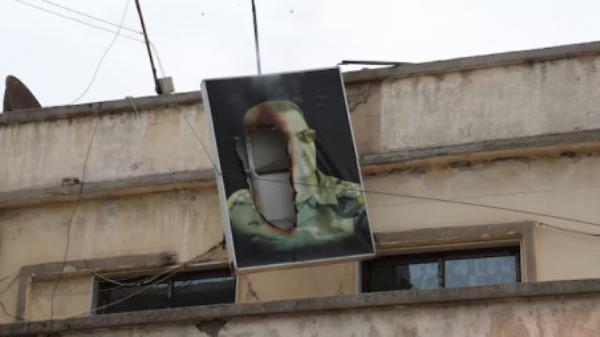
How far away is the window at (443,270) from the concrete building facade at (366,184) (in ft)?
0.32

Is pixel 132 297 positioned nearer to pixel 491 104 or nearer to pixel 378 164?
pixel 378 164

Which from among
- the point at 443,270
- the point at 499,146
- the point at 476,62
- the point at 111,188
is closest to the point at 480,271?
the point at 443,270

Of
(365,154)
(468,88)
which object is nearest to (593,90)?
(468,88)

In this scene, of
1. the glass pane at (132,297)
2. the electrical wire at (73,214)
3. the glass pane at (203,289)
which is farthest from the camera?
the electrical wire at (73,214)

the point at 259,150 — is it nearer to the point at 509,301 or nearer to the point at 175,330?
the point at 175,330

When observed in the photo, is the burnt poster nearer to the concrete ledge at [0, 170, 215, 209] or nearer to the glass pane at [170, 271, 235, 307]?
the concrete ledge at [0, 170, 215, 209]

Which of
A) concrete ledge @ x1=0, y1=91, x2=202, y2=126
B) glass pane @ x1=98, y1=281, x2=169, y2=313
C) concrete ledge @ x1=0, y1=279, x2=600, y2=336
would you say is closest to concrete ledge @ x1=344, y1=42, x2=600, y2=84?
concrete ledge @ x1=0, y1=91, x2=202, y2=126

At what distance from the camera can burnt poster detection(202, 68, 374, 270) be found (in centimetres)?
1482

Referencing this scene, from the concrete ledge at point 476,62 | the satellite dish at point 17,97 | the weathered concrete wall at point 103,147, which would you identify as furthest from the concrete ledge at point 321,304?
the satellite dish at point 17,97

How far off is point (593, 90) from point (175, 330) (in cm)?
489

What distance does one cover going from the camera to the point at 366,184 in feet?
51.1

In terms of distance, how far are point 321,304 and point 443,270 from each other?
3.05m

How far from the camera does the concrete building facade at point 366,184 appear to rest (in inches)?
584

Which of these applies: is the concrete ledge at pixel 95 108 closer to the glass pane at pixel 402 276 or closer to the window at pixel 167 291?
the window at pixel 167 291
